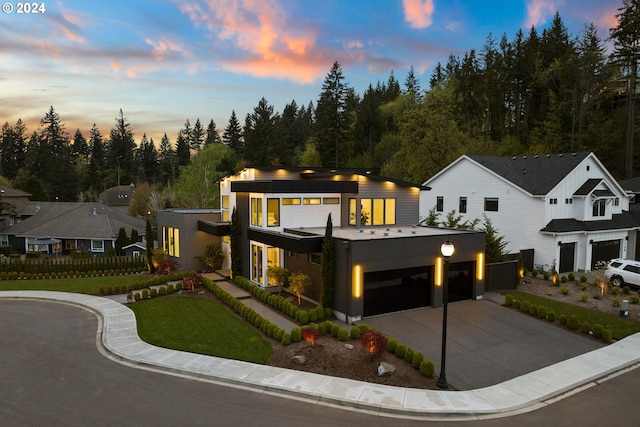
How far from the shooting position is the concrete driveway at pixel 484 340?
13.0 meters

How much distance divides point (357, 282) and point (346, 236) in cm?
323

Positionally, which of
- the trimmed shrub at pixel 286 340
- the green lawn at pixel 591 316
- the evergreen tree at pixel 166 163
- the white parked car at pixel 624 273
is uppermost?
the evergreen tree at pixel 166 163

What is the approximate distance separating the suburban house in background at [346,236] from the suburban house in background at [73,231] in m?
17.2

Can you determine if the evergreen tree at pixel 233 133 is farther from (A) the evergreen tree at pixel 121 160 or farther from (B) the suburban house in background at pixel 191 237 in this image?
(B) the suburban house in background at pixel 191 237

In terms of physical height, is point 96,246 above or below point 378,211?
below

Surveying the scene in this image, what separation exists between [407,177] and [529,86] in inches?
823

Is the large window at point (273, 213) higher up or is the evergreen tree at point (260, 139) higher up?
the evergreen tree at point (260, 139)

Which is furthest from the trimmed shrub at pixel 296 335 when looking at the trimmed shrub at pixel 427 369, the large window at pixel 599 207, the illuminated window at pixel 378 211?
the large window at pixel 599 207

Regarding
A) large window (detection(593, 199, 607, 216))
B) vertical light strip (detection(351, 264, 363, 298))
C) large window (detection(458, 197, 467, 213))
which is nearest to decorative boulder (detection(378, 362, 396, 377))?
vertical light strip (detection(351, 264, 363, 298))

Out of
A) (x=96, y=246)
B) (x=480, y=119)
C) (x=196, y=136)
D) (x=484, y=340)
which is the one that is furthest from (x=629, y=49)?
(x=196, y=136)

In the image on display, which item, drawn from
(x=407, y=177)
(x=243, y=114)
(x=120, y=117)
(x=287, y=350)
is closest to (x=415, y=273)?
(x=287, y=350)

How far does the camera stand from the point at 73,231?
147 ft

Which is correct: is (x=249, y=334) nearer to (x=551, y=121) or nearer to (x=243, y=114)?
(x=551, y=121)

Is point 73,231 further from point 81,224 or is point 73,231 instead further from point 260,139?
point 260,139
